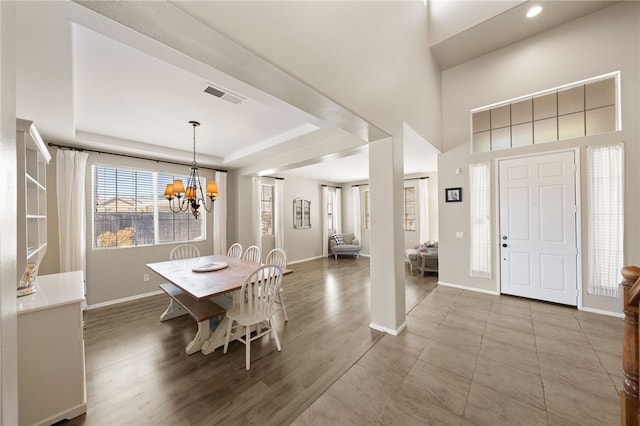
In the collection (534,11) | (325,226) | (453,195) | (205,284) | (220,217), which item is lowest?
(205,284)

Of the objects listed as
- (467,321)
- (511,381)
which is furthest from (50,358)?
(467,321)

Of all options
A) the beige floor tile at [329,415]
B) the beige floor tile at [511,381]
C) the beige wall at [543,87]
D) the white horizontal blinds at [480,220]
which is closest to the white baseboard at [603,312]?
the beige wall at [543,87]

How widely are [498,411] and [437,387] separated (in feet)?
1.32

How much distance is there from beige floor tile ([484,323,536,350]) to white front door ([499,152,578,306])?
4.37ft

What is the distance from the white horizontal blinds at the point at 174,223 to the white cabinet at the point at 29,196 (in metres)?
2.23

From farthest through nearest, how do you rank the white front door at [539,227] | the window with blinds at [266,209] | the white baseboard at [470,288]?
1. the window with blinds at [266,209]
2. the white baseboard at [470,288]
3. the white front door at [539,227]

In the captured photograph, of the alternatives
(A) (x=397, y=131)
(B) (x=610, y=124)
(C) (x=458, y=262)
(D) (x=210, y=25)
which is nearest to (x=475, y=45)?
(B) (x=610, y=124)

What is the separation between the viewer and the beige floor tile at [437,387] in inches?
70.6

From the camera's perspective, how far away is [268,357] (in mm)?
2400

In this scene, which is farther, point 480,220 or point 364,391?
point 480,220

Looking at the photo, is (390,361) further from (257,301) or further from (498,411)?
(257,301)

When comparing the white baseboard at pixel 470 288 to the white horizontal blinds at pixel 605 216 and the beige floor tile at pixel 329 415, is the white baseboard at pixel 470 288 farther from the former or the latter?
the beige floor tile at pixel 329 415

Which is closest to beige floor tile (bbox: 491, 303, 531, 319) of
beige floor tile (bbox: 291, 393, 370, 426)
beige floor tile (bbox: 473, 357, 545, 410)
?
beige floor tile (bbox: 473, 357, 545, 410)

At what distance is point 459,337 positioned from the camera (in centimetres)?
267
